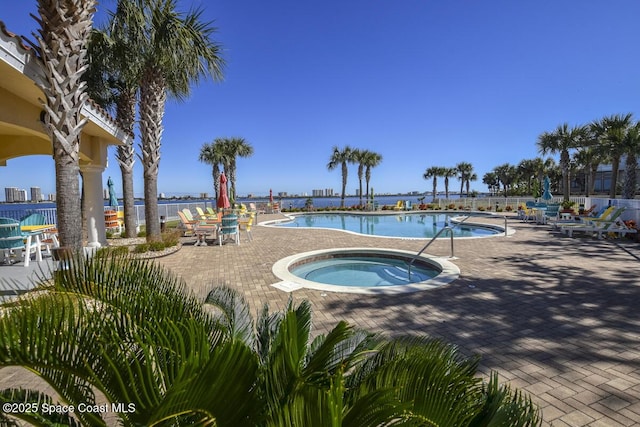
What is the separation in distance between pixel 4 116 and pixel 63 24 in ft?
7.04

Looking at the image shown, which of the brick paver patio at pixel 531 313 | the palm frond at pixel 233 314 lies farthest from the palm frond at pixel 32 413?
the brick paver patio at pixel 531 313

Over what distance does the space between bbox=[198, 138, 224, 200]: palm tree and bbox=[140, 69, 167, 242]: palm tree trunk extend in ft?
70.0

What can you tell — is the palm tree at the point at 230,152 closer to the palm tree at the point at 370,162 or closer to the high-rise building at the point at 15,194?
the palm tree at the point at 370,162

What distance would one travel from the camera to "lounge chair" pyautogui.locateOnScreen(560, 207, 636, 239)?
10.9m

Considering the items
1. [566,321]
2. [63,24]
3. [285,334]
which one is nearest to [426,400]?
[285,334]

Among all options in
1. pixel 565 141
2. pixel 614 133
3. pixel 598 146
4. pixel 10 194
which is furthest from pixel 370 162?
pixel 10 194

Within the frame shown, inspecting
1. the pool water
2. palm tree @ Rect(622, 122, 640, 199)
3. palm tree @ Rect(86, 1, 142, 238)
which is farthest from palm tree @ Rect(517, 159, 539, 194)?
palm tree @ Rect(86, 1, 142, 238)

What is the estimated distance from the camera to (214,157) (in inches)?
1276

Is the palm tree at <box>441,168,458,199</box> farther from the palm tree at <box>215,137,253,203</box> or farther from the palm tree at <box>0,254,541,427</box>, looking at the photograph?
the palm tree at <box>0,254,541,427</box>

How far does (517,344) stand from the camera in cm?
365

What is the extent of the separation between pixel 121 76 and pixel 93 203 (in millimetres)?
5172

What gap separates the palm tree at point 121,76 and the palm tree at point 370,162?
28097 mm

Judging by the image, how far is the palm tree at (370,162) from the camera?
122 ft

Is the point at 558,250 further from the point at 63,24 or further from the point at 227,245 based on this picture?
the point at 63,24
